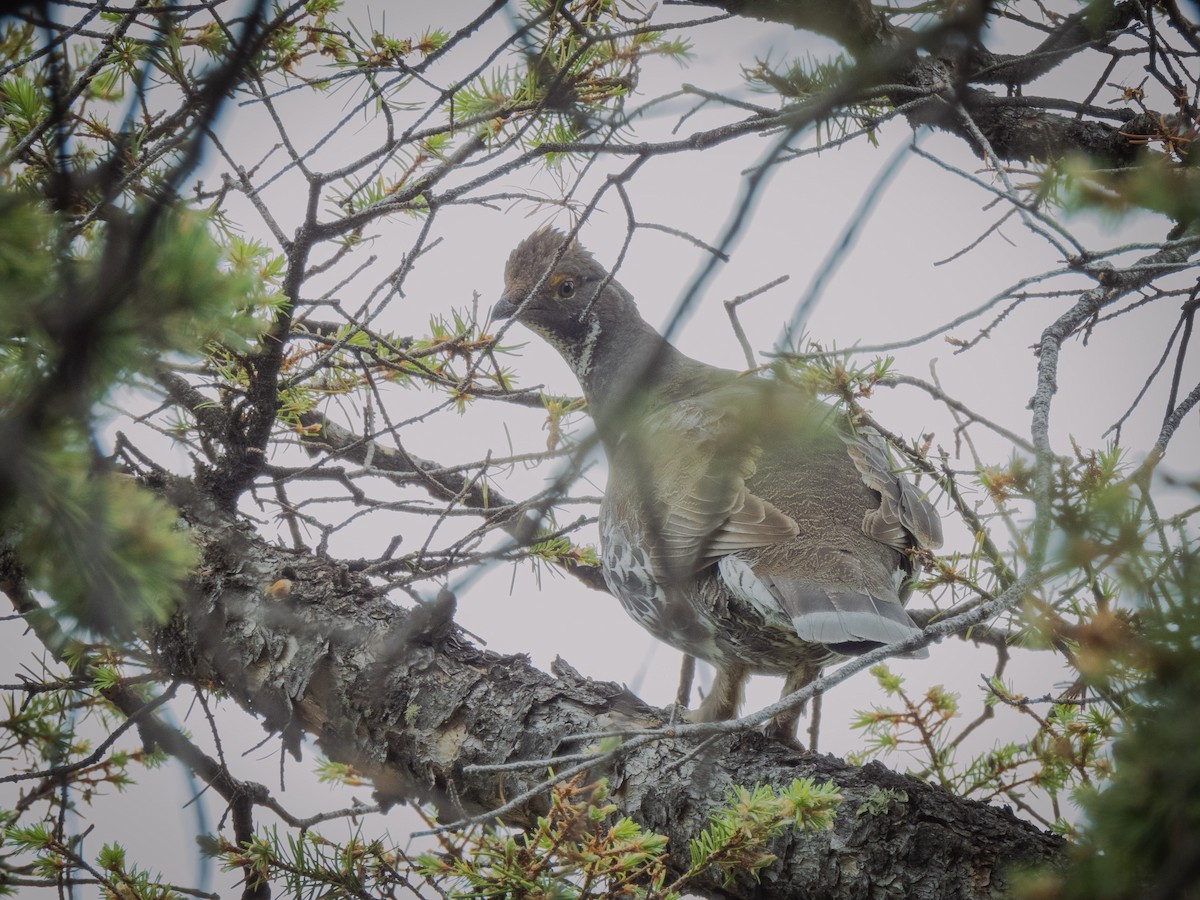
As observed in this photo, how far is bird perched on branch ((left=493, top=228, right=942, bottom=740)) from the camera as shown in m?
2.82

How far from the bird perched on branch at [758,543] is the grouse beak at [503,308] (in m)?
0.98

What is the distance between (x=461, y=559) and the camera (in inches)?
122

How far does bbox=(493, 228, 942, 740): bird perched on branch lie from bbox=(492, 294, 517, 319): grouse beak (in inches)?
38.6

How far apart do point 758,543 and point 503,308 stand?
6.89 ft

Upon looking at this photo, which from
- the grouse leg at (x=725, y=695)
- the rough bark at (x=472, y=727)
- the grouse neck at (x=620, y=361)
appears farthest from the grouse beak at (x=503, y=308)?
the grouse leg at (x=725, y=695)

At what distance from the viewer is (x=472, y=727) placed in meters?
2.73

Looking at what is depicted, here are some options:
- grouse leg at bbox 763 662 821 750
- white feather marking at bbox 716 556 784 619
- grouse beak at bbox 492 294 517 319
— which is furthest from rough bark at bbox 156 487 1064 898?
grouse beak at bbox 492 294 517 319

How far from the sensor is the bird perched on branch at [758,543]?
2.82 metres

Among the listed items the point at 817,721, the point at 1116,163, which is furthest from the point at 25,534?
the point at 1116,163

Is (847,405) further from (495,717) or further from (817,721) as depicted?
(817,721)

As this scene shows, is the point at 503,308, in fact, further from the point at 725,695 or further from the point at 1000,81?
the point at 1000,81

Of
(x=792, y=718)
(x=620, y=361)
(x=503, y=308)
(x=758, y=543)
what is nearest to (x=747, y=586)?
(x=758, y=543)

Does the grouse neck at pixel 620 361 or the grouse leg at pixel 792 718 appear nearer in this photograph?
the grouse leg at pixel 792 718

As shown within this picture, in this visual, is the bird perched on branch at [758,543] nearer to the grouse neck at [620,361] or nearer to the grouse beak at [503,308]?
the grouse neck at [620,361]
